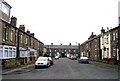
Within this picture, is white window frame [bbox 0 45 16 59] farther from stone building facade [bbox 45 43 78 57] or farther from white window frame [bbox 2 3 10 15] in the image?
stone building facade [bbox 45 43 78 57]

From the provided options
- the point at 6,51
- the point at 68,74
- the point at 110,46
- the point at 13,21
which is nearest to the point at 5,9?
the point at 13,21

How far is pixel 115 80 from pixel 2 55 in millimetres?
16893

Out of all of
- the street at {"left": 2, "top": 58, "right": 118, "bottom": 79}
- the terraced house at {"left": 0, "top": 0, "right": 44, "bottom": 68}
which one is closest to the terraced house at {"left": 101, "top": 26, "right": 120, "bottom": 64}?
the street at {"left": 2, "top": 58, "right": 118, "bottom": 79}

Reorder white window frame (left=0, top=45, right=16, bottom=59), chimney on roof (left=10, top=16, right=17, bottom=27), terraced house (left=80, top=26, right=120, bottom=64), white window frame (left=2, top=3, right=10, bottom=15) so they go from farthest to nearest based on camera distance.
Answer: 1. terraced house (left=80, top=26, right=120, bottom=64)
2. chimney on roof (left=10, top=16, right=17, bottom=27)
3. white window frame (left=2, top=3, right=10, bottom=15)
4. white window frame (left=0, top=45, right=16, bottom=59)

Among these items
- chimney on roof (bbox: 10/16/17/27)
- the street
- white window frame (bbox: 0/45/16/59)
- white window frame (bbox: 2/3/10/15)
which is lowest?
the street

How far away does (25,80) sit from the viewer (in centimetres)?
1659

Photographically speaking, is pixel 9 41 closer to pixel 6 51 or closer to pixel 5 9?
pixel 6 51

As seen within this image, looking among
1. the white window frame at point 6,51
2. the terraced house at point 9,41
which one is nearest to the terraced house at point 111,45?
the terraced house at point 9,41

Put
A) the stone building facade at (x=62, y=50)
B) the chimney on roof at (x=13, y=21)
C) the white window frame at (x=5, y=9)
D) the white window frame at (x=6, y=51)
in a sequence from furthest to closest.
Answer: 1. the stone building facade at (x=62, y=50)
2. the chimney on roof at (x=13, y=21)
3. the white window frame at (x=5, y=9)
4. the white window frame at (x=6, y=51)

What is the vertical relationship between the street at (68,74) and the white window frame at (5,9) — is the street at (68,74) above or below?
below

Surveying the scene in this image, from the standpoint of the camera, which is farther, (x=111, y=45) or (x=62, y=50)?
(x=62, y=50)

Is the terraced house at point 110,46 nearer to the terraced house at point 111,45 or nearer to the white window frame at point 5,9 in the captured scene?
the terraced house at point 111,45

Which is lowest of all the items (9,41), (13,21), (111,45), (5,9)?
(111,45)

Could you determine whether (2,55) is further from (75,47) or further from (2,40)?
(75,47)
